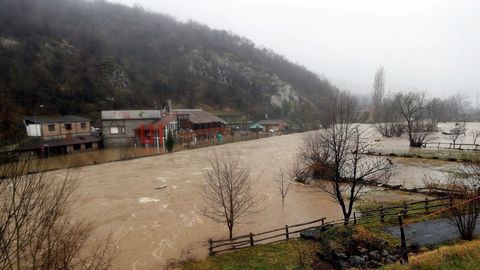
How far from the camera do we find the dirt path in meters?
14.7

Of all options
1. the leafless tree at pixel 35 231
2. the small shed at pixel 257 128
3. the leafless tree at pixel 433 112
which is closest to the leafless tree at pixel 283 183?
the leafless tree at pixel 35 231

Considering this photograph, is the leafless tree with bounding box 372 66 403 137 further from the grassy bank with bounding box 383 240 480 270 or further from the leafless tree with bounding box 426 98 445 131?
the grassy bank with bounding box 383 240 480 270

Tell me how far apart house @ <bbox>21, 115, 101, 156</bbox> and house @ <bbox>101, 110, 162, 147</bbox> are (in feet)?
7.01

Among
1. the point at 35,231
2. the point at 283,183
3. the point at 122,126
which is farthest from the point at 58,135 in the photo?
the point at 35,231

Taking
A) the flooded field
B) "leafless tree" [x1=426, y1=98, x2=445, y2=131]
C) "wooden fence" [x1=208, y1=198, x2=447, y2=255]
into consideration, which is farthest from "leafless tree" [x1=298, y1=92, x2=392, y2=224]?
"leafless tree" [x1=426, y1=98, x2=445, y2=131]

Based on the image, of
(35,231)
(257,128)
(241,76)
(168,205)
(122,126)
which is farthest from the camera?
(241,76)

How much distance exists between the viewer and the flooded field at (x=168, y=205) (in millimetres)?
14898

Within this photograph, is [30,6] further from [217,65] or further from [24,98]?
[217,65]

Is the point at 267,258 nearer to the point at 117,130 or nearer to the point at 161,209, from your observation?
the point at 161,209

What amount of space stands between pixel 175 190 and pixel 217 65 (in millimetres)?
108725

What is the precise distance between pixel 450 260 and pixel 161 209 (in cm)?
1624

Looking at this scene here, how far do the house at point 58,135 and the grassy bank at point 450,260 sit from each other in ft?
146

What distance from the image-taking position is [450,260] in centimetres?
844

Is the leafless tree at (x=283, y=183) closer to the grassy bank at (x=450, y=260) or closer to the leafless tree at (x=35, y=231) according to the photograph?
the leafless tree at (x=35, y=231)
